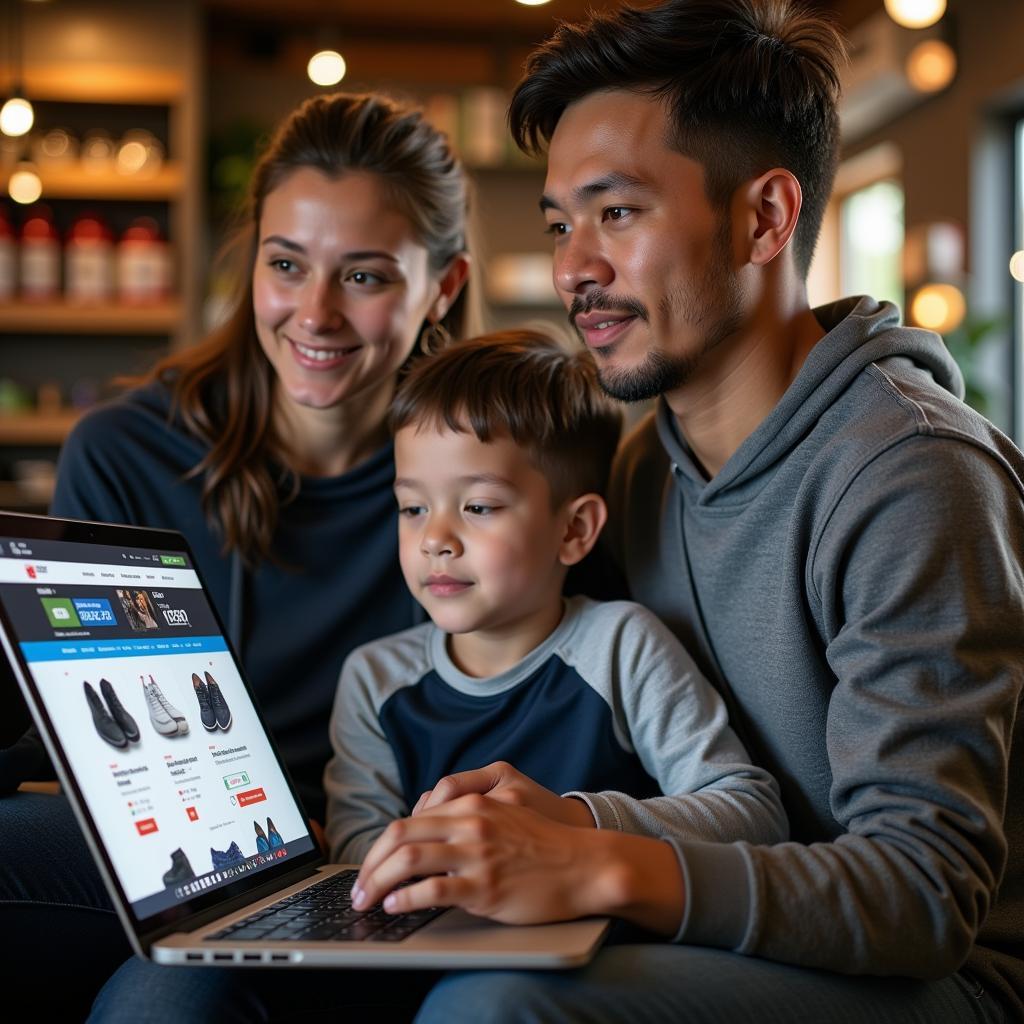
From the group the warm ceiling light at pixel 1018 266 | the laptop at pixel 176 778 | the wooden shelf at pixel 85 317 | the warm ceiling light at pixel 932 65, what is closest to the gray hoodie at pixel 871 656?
the laptop at pixel 176 778

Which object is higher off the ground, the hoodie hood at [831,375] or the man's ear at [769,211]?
the man's ear at [769,211]

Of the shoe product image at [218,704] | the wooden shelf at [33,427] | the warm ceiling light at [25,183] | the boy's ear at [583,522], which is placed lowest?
the shoe product image at [218,704]

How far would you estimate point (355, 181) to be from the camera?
1.69m

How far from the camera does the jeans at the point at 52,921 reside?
1.25 metres

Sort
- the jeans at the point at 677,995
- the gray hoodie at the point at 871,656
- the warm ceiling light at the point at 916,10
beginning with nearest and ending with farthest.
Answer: the jeans at the point at 677,995, the gray hoodie at the point at 871,656, the warm ceiling light at the point at 916,10

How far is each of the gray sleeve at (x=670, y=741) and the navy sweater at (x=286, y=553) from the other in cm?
38

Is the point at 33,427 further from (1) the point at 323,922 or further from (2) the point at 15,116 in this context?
(1) the point at 323,922

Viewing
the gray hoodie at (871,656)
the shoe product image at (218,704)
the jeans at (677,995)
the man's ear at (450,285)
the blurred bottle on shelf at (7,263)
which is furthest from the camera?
the blurred bottle on shelf at (7,263)

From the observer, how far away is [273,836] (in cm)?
119

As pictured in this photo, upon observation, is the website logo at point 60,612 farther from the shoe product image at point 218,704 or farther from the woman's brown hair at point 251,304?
the woman's brown hair at point 251,304

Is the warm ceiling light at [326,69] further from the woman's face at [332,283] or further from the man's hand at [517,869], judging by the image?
the man's hand at [517,869]

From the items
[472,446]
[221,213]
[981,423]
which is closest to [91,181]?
[221,213]

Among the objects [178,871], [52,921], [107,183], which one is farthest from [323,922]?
[107,183]

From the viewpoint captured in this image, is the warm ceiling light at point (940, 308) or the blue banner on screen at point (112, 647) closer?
the blue banner on screen at point (112, 647)
